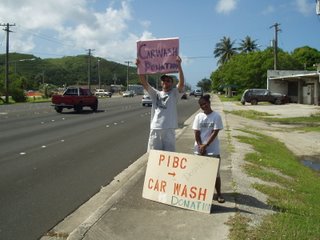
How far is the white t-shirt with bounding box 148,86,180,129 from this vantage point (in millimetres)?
7797

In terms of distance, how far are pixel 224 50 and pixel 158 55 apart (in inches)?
4437

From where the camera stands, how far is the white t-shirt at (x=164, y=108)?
307 inches

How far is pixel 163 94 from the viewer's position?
783 centimetres

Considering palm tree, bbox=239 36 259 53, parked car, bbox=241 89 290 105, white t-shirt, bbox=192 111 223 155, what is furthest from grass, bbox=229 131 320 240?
palm tree, bbox=239 36 259 53

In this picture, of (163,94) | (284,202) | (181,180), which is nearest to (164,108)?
(163,94)

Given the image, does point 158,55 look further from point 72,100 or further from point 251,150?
point 72,100

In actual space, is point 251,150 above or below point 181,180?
below

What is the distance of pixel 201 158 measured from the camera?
7363 millimetres

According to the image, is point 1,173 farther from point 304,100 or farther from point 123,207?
point 304,100

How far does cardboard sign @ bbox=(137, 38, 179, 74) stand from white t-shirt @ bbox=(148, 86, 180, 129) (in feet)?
1.29

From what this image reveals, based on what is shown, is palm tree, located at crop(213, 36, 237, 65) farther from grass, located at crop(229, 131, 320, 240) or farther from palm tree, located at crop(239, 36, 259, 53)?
grass, located at crop(229, 131, 320, 240)

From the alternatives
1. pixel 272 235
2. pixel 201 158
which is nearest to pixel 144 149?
pixel 201 158

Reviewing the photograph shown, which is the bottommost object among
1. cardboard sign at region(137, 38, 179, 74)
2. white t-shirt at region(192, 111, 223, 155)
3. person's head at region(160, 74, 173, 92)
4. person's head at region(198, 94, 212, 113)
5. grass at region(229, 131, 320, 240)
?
grass at region(229, 131, 320, 240)

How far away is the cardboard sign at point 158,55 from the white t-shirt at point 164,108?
394 mm
